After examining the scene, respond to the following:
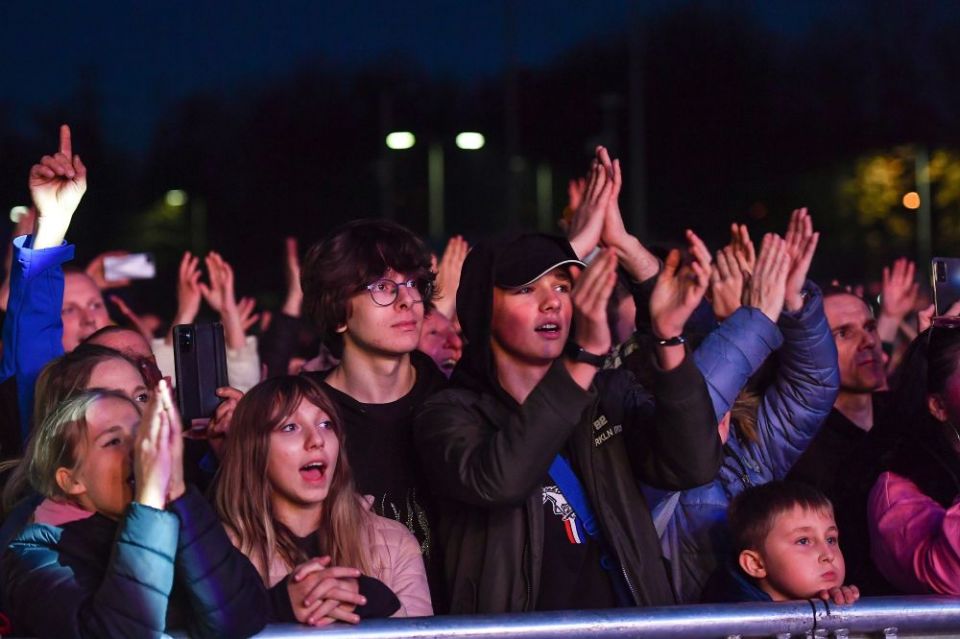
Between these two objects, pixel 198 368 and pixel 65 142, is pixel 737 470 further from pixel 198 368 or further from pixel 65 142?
pixel 65 142

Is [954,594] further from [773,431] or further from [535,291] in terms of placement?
[535,291]

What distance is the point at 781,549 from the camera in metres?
3.66

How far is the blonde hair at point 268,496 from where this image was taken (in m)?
3.53

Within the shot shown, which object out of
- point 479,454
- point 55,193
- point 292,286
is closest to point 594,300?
point 479,454

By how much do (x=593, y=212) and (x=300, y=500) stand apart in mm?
1359

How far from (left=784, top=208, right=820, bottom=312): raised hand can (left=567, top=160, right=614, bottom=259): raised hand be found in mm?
558

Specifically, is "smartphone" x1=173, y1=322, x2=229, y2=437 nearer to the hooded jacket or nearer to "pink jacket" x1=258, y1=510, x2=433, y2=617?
"pink jacket" x1=258, y1=510, x2=433, y2=617

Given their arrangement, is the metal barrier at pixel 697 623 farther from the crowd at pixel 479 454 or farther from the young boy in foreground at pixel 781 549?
the young boy in foreground at pixel 781 549

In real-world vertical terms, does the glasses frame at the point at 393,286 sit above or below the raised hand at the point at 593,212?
below

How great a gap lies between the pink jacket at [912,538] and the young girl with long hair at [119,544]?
65.0 inches

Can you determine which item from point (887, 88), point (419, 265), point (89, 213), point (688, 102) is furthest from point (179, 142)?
point (419, 265)

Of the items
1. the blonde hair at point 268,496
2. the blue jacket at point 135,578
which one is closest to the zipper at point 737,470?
the blonde hair at point 268,496

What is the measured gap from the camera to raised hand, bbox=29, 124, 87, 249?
4316 millimetres

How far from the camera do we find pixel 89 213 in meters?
35.6
